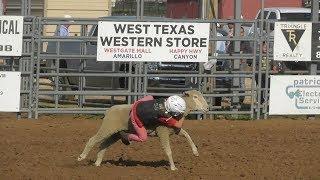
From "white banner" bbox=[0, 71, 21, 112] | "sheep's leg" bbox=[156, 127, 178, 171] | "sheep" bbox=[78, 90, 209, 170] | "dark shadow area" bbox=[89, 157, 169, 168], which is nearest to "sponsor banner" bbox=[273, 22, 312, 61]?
"white banner" bbox=[0, 71, 21, 112]

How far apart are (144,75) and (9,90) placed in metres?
2.76

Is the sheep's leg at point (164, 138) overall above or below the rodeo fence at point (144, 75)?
below

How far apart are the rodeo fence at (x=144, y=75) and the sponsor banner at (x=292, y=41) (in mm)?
258

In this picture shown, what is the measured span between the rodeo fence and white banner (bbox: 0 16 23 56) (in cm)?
35

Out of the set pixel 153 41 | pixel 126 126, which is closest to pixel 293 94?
pixel 153 41

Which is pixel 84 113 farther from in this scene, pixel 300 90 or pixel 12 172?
pixel 12 172

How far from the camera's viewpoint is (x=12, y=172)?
33.0ft

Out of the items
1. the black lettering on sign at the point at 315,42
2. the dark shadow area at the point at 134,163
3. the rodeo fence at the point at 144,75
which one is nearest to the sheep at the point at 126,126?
the dark shadow area at the point at 134,163

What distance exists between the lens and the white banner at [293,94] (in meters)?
17.3

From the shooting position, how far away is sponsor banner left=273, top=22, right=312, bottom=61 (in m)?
17.3

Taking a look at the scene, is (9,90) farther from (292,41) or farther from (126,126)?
(126,126)

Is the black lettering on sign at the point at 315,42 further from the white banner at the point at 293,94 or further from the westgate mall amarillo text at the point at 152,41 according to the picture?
the westgate mall amarillo text at the point at 152,41

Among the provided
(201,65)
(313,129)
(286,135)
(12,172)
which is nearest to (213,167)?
(12,172)

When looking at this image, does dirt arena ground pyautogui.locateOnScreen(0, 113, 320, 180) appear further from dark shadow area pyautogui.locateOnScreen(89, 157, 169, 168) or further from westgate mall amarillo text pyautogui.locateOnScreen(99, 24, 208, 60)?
westgate mall amarillo text pyautogui.locateOnScreen(99, 24, 208, 60)
